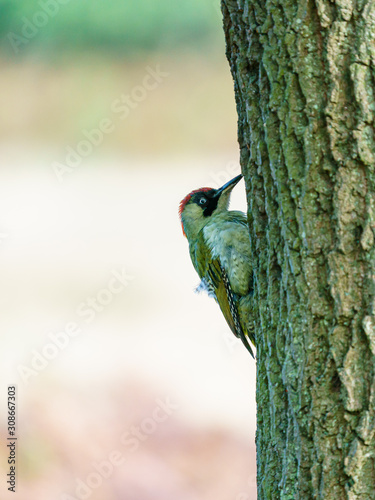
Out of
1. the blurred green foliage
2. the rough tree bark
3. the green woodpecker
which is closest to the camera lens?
the rough tree bark

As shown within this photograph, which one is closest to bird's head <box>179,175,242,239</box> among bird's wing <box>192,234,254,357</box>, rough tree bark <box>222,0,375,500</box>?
bird's wing <box>192,234,254,357</box>

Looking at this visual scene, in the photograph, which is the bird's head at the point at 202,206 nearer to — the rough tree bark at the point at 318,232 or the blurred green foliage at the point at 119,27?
the rough tree bark at the point at 318,232

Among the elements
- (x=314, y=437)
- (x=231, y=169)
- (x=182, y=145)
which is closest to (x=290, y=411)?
(x=314, y=437)

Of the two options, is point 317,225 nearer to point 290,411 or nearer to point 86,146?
point 290,411

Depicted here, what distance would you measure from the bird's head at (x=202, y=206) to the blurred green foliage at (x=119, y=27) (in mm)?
4356

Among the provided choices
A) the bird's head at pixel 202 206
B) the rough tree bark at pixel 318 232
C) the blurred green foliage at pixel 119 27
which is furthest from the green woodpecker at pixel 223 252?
the blurred green foliage at pixel 119 27

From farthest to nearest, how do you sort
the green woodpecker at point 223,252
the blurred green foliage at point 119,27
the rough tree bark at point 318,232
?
the blurred green foliage at point 119,27 → the green woodpecker at point 223,252 → the rough tree bark at point 318,232

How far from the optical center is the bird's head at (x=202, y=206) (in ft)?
12.6

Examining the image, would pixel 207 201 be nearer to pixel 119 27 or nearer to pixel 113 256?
pixel 113 256

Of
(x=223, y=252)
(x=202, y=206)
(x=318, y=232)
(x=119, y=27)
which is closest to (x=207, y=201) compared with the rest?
(x=202, y=206)

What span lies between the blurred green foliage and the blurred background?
0.02 m

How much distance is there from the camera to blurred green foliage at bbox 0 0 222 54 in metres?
7.58

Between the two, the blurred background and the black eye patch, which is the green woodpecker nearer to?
the black eye patch

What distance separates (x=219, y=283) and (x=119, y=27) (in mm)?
5302
